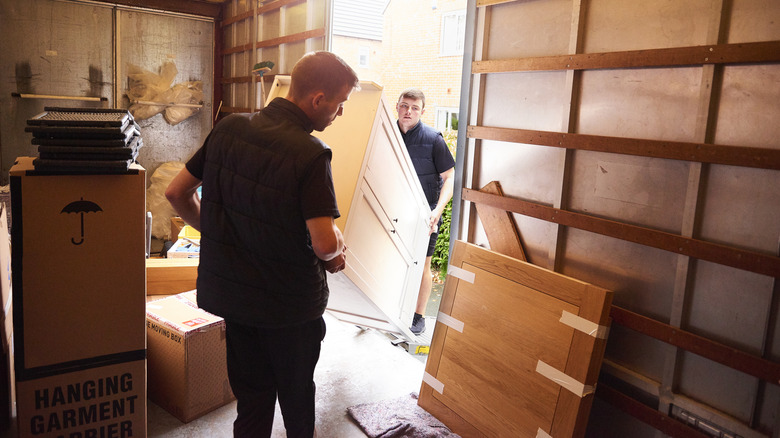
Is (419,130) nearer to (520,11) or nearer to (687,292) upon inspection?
(520,11)

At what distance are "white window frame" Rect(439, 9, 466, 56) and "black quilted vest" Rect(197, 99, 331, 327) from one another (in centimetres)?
1239

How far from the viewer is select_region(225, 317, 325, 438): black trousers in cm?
199

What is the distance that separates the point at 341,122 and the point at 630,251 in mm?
1495

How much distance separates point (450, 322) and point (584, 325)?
83 centimetres

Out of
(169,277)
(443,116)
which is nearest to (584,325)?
(169,277)

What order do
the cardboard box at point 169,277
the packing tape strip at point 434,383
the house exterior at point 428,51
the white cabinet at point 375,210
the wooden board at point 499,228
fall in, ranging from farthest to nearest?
1. the house exterior at point 428,51
2. the cardboard box at point 169,277
3. the packing tape strip at point 434,383
4. the wooden board at point 499,228
5. the white cabinet at point 375,210

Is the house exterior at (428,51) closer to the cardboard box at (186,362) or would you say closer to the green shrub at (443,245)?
the green shrub at (443,245)

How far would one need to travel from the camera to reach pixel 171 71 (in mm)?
6977

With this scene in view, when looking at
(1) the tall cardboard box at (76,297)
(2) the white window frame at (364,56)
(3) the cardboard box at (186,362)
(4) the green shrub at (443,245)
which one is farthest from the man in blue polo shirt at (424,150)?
(2) the white window frame at (364,56)

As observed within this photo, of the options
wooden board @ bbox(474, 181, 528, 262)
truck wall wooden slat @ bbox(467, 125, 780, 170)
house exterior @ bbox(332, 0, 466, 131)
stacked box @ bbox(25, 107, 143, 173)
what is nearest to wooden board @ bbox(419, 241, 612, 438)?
wooden board @ bbox(474, 181, 528, 262)

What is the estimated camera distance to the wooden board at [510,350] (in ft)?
7.54

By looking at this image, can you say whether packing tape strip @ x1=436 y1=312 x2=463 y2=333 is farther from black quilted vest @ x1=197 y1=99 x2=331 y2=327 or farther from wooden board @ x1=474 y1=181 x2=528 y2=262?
black quilted vest @ x1=197 y1=99 x2=331 y2=327

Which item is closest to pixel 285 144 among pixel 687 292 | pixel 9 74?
pixel 687 292

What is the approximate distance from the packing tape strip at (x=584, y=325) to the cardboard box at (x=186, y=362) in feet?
5.64
